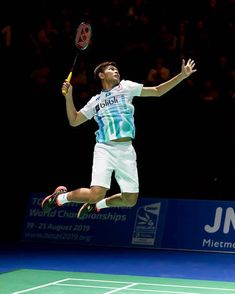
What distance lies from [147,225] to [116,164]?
14.5 feet

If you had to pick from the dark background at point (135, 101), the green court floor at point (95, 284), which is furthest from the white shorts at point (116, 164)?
the dark background at point (135, 101)

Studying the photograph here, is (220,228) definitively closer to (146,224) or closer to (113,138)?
(146,224)

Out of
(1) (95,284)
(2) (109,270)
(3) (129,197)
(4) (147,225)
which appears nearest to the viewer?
(3) (129,197)

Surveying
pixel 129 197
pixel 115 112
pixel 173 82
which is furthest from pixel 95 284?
pixel 173 82

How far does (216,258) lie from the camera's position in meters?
11.8

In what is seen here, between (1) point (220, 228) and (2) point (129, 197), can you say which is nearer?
(2) point (129, 197)

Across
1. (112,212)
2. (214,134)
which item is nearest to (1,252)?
(112,212)

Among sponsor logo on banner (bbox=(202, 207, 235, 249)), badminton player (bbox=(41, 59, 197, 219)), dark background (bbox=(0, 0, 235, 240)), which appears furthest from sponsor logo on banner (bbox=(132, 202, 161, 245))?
badminton player (bbox=(41, 59, 197, 219))

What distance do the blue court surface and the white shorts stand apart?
132 centimetres

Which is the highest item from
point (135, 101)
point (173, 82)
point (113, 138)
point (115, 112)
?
point (135, 101)

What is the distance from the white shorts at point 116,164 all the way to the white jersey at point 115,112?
127mm

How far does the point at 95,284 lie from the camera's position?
30.3ft

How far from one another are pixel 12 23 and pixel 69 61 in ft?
7.67

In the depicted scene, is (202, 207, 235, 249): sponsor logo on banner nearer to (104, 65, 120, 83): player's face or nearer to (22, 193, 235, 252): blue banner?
(22, 193, 235, 252): blue banner
